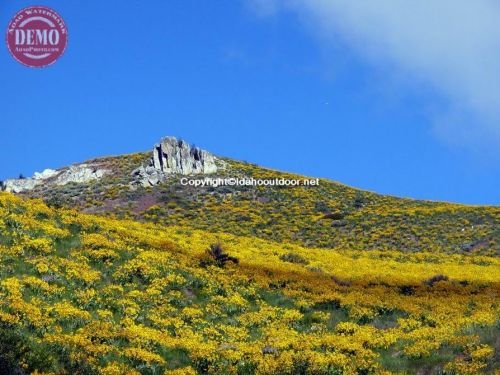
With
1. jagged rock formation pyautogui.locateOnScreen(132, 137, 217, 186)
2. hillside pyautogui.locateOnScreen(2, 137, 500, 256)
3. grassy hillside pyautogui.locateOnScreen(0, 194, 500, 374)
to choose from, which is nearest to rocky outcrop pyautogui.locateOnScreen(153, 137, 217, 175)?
jagged rock formation pyautogui.locateOnScreen(132, 137, 217, 186)

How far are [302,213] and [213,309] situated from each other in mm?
47038

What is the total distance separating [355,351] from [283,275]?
9916 mm

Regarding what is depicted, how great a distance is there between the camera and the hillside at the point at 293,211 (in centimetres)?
5459

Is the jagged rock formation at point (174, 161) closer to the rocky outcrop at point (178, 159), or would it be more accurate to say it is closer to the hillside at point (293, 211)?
the rocky outcrop at point (178, 159)

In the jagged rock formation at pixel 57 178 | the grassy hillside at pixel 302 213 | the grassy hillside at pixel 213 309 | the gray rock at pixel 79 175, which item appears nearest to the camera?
the grassy hillside at pixel 213 309

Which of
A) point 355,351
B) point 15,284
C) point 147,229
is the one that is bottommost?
point 355,351

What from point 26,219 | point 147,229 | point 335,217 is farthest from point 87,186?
point 26,219

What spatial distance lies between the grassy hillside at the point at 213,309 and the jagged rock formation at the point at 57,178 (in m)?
51.4

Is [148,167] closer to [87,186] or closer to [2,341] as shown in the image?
[87,186]

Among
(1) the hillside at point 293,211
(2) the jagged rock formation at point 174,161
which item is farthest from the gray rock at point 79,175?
(2) the jagged rock formation at point 174,161

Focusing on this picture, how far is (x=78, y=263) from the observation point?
76.5ft

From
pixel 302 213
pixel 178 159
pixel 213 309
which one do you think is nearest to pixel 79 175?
pixel 178 159

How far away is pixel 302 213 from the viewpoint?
2692 inches

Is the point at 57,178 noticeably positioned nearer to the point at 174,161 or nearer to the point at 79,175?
the point at 79,175
